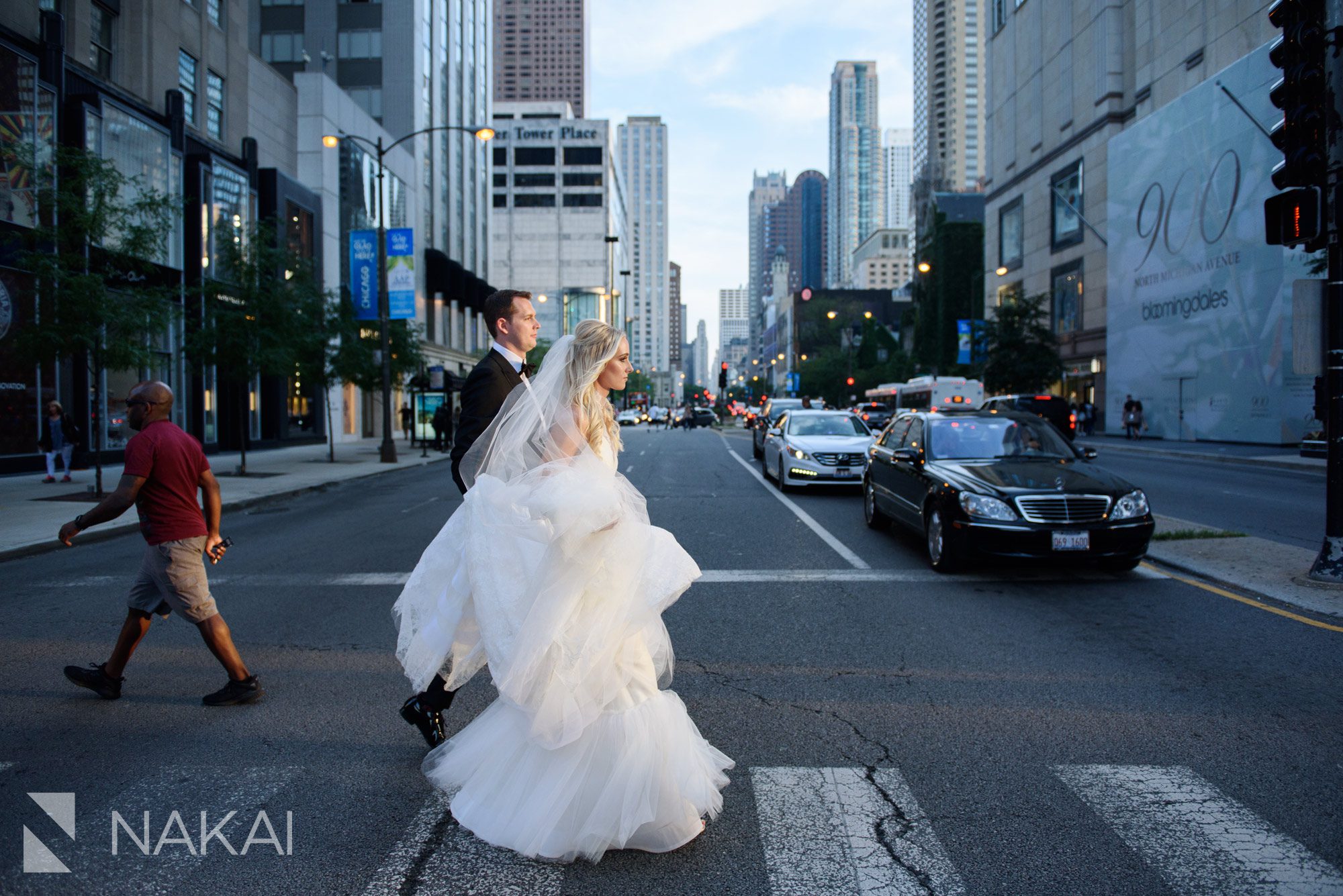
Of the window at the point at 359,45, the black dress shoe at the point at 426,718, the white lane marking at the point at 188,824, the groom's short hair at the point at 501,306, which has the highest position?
the window at the point at 359,45

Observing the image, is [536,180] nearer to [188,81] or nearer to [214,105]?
[214,105]

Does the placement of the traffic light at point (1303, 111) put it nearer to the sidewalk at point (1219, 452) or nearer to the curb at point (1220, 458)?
the curb at point (1220, 458)

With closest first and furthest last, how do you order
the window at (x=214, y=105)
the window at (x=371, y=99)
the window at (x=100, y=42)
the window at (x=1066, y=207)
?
1. the window at (x=100, y=42)
2. the window at (x=214, y=105)
3. the window at (x=1066, y=207)
4. the window at (x=371, y=99)

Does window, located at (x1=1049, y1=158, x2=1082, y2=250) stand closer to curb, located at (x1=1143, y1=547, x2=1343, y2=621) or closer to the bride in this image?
curb, located at (x1=1143, y1=547, x2=1343, y2=621)

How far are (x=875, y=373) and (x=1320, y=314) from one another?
77847 mm

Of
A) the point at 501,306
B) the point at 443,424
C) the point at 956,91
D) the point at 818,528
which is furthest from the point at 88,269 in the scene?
the point at 956,91

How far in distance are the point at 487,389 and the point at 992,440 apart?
23.2 ft

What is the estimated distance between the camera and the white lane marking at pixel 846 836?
9.90 ft

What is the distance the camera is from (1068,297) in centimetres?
5119

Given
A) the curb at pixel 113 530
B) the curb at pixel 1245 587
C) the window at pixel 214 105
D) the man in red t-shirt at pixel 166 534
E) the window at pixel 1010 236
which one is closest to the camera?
the man in red t-shirt at pixel 166 534

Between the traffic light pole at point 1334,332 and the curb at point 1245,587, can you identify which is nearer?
the curb at point 1245,587

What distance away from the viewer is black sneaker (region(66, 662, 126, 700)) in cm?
504

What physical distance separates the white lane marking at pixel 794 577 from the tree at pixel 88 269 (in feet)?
24.4

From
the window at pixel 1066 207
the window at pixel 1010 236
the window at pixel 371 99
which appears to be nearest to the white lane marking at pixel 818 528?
the window at pixel 1066 207
